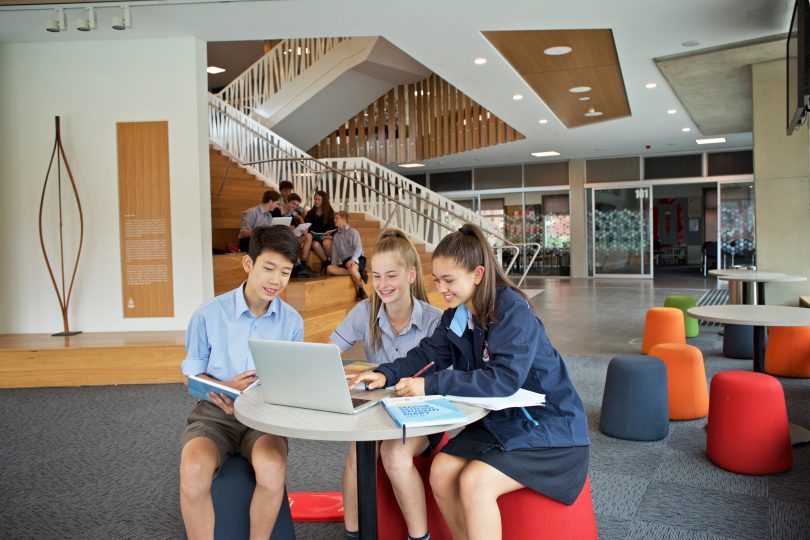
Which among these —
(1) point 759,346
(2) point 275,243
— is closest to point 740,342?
(1) point 759,346

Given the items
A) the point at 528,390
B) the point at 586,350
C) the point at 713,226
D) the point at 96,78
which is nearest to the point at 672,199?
the point at 713,226

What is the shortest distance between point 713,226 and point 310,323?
14.4 m

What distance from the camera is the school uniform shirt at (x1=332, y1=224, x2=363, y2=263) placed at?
323 inches

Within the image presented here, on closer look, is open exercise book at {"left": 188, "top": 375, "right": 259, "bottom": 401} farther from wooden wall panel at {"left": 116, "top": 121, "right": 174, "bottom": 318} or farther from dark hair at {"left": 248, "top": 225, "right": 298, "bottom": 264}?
wooden wall panel at {"left": 116, "top": 121, "right": 174, "bottom": 318}

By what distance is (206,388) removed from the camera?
2.18m

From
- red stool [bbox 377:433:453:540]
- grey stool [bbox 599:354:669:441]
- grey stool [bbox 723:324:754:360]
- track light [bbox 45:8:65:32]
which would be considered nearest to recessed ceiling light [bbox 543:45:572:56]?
grey stool [bbox 723:324:754:360]

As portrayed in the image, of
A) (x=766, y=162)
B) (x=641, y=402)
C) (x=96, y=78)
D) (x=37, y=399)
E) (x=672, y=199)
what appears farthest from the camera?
(x=672, y=199)

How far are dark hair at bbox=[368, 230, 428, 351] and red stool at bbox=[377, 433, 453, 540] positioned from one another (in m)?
0.55

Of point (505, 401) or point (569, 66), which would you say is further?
point (569, 66)

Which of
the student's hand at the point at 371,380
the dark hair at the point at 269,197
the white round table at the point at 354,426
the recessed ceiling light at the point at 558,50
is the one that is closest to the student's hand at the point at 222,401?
the white round table at the point at 354,426

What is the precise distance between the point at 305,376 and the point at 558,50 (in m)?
6.49

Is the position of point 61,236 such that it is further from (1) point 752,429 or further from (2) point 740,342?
(2) point 740,342

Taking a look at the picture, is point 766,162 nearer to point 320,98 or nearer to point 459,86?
point 459,86

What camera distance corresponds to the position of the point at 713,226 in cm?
1758
